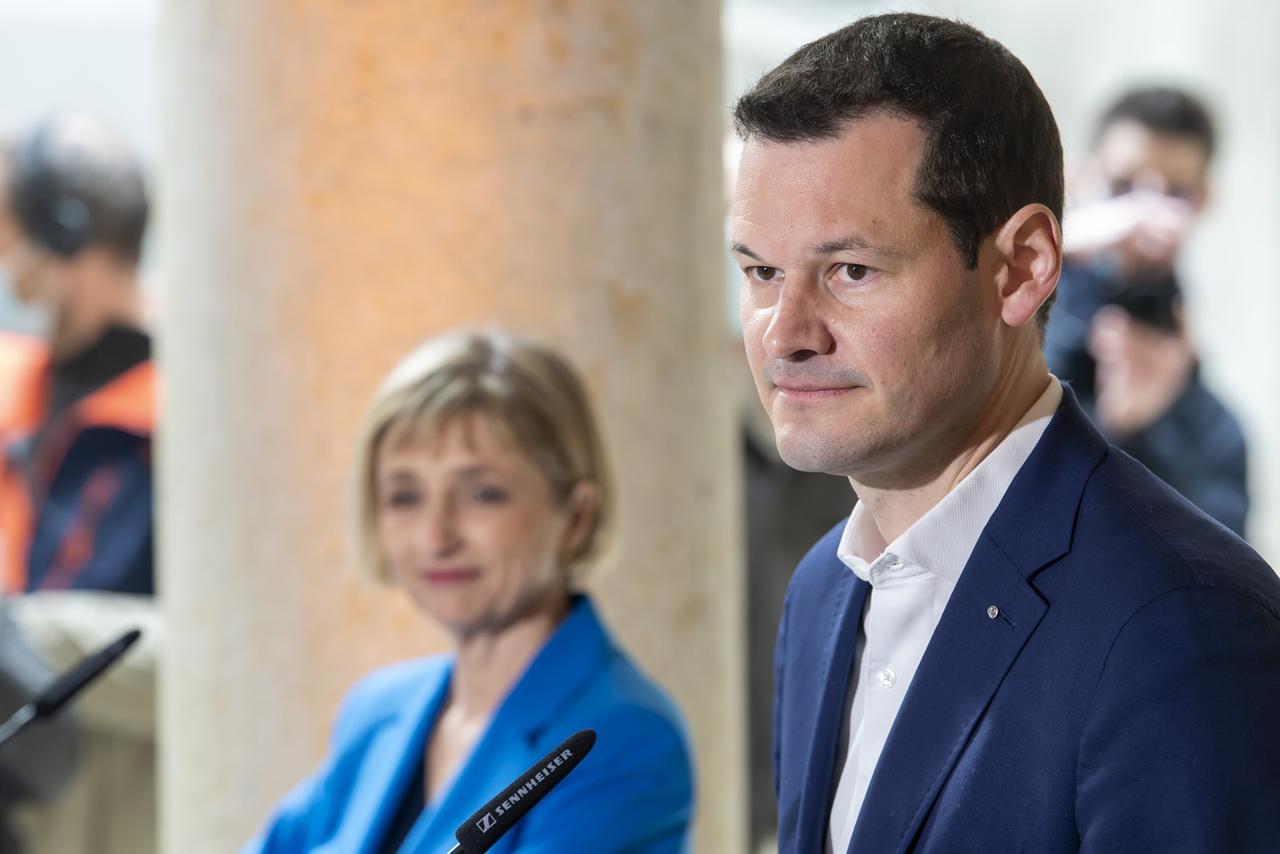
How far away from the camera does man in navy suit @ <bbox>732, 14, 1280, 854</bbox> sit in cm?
138

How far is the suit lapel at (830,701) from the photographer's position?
5.46 feet

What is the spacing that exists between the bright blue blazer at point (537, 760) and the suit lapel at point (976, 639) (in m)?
0.69

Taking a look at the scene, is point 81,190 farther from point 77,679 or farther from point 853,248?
point 853,248

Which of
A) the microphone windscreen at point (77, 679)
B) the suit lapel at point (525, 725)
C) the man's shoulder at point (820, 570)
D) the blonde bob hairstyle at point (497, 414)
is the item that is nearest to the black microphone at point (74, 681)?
the microphone windscreen at point (77, 679)

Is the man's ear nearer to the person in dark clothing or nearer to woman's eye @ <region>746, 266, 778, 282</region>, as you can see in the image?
woman's eye @ <region>746, 266, 778, 282</region>

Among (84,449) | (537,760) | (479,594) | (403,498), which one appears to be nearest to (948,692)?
(537,760)

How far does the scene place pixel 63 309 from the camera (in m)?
4.55

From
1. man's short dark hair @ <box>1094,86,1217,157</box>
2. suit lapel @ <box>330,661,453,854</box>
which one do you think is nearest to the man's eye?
suit lapel @ <box>330,661,453,854</box>

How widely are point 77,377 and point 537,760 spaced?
272 centimetres

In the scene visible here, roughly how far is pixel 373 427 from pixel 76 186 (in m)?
2.35

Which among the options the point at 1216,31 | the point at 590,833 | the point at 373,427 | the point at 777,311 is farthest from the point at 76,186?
the point at 1216,31

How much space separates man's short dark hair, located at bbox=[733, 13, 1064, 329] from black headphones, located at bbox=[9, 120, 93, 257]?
132 inches

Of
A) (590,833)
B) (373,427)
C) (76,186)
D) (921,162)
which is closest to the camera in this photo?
(921,162)

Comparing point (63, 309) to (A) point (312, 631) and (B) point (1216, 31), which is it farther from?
(B) point (1216, 31)
